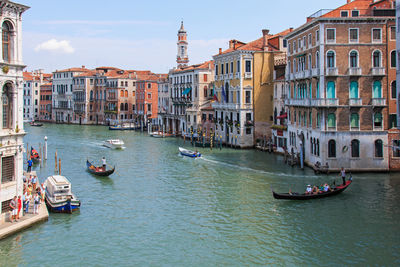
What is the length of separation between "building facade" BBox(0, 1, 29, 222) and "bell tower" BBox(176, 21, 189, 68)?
2208 inches

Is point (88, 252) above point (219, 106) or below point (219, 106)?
below

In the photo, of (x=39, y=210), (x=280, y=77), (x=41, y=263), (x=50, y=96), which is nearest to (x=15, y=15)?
(x=39, y=210)

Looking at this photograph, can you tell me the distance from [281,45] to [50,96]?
205 ft

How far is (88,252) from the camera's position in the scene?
14.3 metres

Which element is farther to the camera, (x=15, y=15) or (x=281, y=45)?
(x=281, y=45)

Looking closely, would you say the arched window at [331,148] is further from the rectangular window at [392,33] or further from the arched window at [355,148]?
the rectangular window at [392,33]

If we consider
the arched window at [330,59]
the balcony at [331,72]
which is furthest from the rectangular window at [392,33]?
the balcony at [331,72]

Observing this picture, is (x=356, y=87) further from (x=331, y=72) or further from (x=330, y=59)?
(x=330, y=59)

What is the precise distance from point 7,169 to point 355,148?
18.3 m

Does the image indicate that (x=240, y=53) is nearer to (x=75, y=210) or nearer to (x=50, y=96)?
(x=75, y=210)

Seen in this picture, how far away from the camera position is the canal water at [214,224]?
547 inches

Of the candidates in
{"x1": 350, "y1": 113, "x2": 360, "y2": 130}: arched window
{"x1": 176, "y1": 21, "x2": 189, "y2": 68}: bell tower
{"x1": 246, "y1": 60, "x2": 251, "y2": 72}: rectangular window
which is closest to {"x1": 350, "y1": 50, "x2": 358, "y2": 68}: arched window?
{"x1": 350, "y1": 113, "x2": 360, "y2": 130}: arched window

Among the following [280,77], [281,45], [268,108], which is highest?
[281,45]

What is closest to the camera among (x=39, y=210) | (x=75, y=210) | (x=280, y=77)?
(x=39, y=210)
